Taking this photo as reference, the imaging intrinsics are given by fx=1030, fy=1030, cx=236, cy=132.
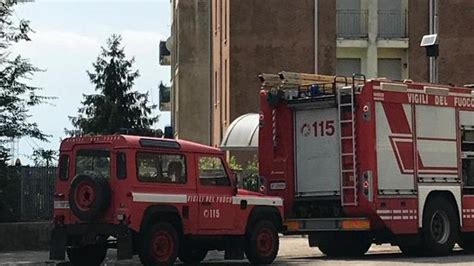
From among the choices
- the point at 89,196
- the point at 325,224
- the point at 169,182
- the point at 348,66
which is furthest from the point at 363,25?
the point at 89,196

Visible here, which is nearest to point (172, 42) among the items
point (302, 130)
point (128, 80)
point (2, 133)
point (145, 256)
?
point (128, 80)

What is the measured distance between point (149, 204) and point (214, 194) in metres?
1.69

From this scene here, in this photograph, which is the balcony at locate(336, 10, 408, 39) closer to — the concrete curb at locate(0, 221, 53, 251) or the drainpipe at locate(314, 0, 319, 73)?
the drainpipe at locate(314, 0, 319, 73)

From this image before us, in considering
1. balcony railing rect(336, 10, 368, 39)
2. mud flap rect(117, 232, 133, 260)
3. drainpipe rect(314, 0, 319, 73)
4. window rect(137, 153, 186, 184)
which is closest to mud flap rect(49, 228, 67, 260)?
mud flap rect(117, 232, 133, 260)

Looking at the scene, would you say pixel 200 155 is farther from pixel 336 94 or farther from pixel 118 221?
pixel 336 94

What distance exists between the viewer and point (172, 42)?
63219 millimetres

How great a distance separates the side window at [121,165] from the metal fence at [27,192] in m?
9.30

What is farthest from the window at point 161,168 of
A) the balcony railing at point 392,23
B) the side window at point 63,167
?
the balcony railing at point 392,23

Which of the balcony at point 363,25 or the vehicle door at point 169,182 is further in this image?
the balcony at point 363,25

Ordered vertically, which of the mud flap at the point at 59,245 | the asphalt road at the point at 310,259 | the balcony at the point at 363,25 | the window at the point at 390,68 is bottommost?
the asphalt road at the point at 310,259

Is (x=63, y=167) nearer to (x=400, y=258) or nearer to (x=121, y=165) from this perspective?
(x=121, y=165)

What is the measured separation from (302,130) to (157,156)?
4.65 m

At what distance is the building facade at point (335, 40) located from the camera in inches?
1673

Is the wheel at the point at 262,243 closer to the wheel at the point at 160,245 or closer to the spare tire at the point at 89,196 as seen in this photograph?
the wheel at the point at 160,245
